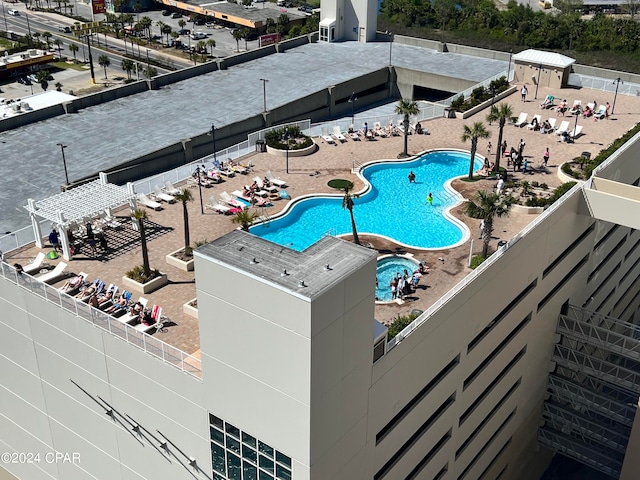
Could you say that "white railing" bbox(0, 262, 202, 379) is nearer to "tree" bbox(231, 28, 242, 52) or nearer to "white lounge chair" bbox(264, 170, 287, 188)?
"white lounge chair" bbox(264, 170, 287, 188)

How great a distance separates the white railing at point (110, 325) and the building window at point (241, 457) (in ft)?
6.82

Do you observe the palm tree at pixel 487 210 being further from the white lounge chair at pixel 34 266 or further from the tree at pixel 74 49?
the tree at pixel 74 49

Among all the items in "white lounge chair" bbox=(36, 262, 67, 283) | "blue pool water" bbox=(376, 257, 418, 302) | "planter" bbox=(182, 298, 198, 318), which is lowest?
"blue pool water" bbox=(376, 257, 418, 302)

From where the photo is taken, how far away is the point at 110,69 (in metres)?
97.4

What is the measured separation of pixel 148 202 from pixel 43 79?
55.3 m

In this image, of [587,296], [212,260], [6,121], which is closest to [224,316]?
[212,260]

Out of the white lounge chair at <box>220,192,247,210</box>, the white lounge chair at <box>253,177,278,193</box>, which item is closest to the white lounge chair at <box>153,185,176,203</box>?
the white lounge chair at <box>220,192,247,210</box>

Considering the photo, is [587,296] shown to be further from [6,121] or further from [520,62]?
[6,121]

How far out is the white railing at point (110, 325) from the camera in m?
25.2

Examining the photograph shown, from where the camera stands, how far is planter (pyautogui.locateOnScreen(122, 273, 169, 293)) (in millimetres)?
31291

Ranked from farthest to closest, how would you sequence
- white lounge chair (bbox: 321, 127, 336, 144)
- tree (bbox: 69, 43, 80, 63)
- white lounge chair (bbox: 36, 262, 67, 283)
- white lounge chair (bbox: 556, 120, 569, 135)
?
tree (bbox: 69, 43, 80, 63)
white lounge chair (bbox: 321, 127, 336, 144)
white lounge chair (bbox: 556, 120, 569, 135)
white lounge chair (bbox: 36, 262, 67, 283)

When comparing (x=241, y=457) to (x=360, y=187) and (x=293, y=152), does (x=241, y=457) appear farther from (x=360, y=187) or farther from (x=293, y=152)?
(x=293, y=152)

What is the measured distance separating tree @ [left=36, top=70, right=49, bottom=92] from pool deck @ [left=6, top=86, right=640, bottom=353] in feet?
164

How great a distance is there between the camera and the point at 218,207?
38562mm
